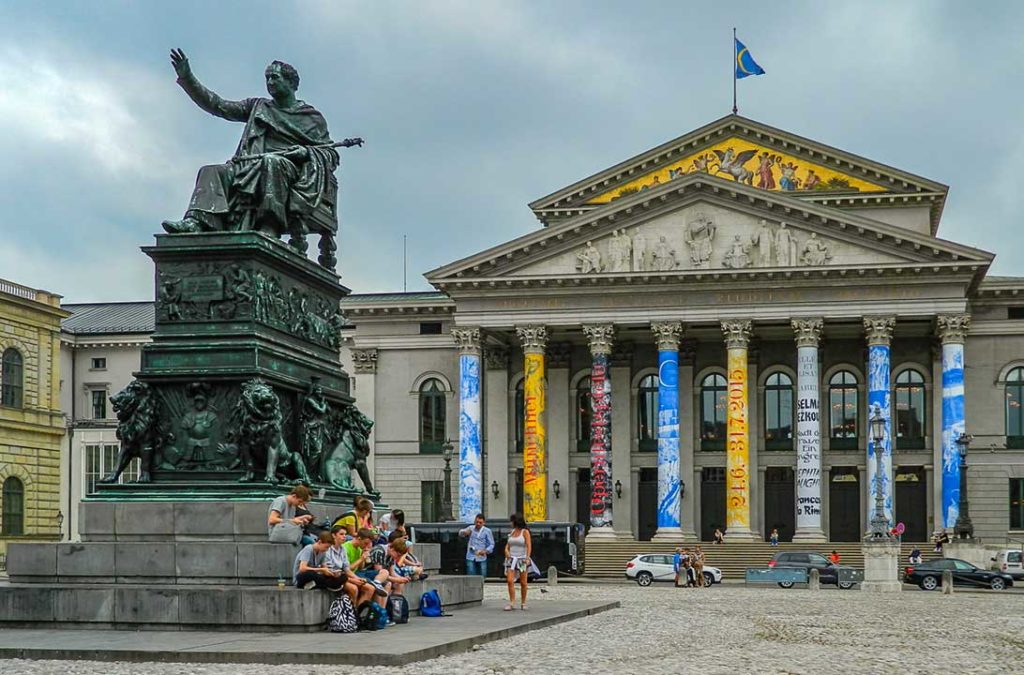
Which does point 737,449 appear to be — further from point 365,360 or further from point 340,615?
point 340,615

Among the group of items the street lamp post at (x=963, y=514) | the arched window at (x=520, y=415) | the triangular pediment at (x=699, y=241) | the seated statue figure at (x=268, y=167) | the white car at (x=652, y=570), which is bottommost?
the white car at (x=652, y=570)

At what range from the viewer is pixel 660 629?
81.7ft

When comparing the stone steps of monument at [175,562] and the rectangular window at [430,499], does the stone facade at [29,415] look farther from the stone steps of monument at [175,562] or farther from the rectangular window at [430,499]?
the stone steps of monument at [175,562]

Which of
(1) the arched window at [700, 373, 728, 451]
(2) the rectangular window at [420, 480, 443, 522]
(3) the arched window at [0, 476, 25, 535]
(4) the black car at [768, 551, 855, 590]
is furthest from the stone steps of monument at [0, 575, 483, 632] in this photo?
(2) the rectangular window at [420, 480, 443, 522]

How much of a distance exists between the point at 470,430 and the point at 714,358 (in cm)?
1221

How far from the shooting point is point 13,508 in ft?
232

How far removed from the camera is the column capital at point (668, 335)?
68250 millimetres

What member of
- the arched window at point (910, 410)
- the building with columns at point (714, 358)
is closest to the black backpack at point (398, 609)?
the building with columns at point (714, 358)

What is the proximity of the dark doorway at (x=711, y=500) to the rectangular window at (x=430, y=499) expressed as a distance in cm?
1286

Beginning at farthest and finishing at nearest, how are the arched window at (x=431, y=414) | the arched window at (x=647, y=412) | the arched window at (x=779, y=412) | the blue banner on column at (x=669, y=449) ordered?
the arched window at (x=431, y=414) → the arched window at (x=647, y=412) → the arched window at (x=779, y=412) → the blue banner on column at (x=669, y=449)

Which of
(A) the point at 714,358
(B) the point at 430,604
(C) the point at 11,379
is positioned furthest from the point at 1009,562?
(C) the point at 11,379

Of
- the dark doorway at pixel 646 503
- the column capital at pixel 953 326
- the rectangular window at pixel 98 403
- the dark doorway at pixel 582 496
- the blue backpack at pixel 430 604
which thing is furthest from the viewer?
the rectangular window at pixel 98 403

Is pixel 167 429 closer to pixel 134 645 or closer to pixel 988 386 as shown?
pixel 134 645

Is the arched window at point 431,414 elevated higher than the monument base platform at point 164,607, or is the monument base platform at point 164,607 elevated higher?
the arched window at point 431,414
